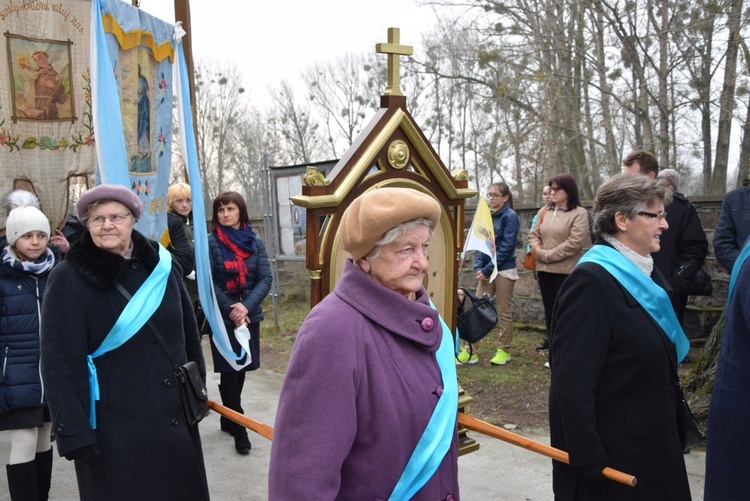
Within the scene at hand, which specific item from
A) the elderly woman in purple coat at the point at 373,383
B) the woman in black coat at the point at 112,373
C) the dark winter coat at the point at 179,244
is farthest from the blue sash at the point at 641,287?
the dark winter coat at the point at 179,244

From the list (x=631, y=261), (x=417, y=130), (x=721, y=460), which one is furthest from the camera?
(x=417, y=130)

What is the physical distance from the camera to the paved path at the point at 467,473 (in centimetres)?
403

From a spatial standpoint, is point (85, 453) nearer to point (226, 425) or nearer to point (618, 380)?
point (618, 380)

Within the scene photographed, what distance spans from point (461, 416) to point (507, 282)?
436cm

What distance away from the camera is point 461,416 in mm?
2783

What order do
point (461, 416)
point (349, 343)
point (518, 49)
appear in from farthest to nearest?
point (518, 49)
point (461, 416)
point (349, 343)

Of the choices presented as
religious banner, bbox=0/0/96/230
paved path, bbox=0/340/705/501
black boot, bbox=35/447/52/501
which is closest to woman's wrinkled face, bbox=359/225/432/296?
paved path, bbox=0/340/705/501

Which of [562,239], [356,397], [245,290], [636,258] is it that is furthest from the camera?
[562,239]

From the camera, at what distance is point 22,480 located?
3.60 m

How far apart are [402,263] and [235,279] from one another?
3.19 meters

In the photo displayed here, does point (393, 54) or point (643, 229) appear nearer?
point (643, 229)

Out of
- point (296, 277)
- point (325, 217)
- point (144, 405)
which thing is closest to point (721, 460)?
point (325, 217)

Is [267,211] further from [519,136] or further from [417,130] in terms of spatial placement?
[417,130]

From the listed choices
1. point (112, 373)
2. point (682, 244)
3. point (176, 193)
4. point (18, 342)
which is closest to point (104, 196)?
point (112, 373)
